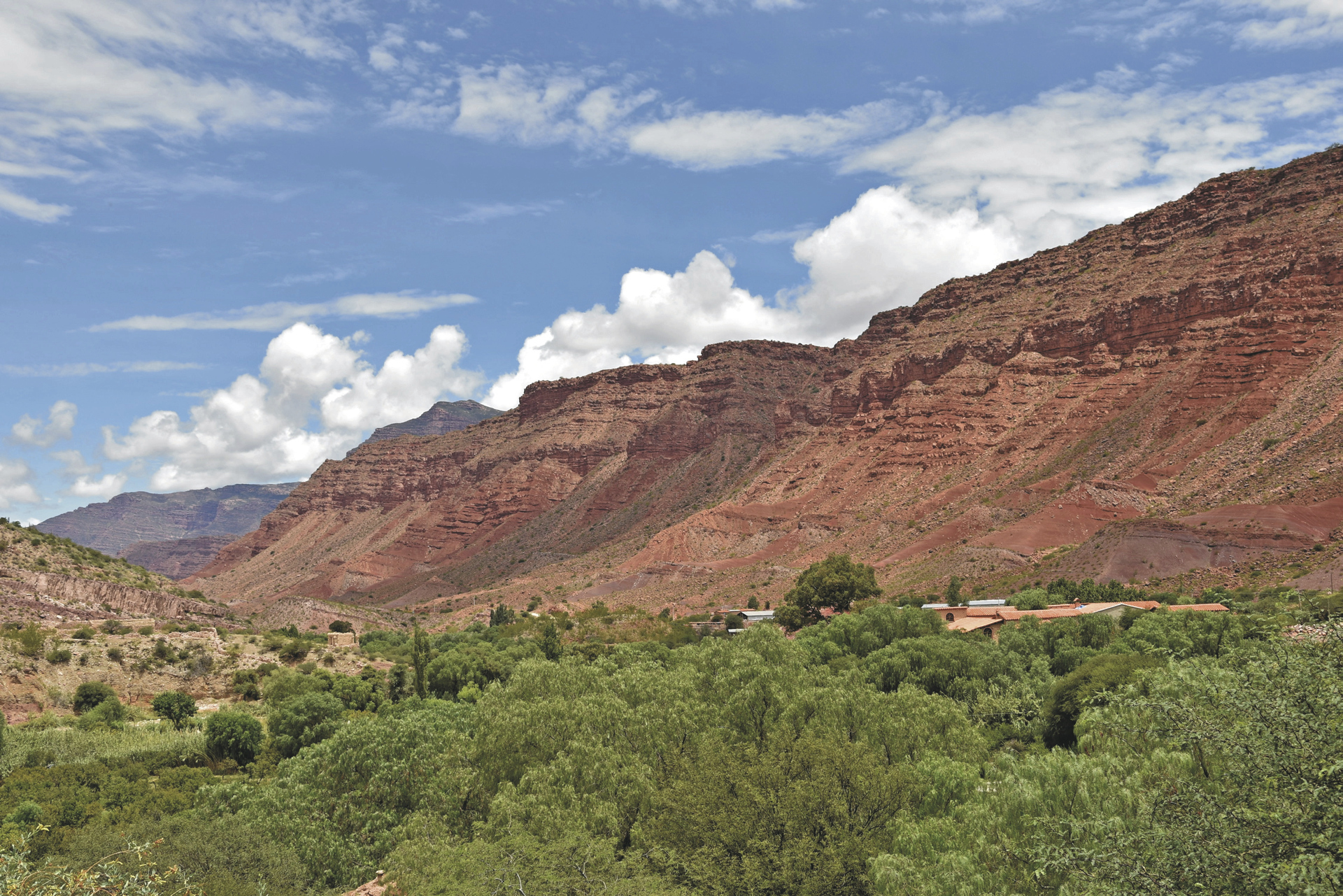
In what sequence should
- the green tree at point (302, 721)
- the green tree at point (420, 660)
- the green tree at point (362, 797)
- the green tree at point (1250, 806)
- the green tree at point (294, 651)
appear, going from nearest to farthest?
1. the green tree at point (1250, 806)
2. the green tree at point (362, 797)
3. the green tree at point (302, 721)
4. the green tree at point (420, 660)
5. the green tree at point (294, 651)

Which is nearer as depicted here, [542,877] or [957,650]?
[542,877]

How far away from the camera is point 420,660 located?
158 ft

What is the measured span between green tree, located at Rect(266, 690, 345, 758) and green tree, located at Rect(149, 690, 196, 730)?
6534 millimetres

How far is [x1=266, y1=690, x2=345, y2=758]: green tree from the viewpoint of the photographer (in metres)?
37.9

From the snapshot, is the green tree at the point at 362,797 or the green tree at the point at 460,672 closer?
the green tree at the point at 362,797

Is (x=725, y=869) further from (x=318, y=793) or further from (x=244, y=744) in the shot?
(x=244, y=744)

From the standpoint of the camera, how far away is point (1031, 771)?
18.0 metres

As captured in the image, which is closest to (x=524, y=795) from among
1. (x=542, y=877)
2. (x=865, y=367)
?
(x=542, y=877)

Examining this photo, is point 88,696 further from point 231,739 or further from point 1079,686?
point 1079,686

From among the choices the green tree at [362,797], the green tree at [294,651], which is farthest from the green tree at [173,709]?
the green tree at [362,797]

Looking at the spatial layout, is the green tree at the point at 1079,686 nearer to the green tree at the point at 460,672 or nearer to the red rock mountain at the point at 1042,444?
the green tree at the point at 460,672

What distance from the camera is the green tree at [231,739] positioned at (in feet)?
124

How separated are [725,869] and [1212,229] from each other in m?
113

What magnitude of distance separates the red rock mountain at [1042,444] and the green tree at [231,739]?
180 feet
